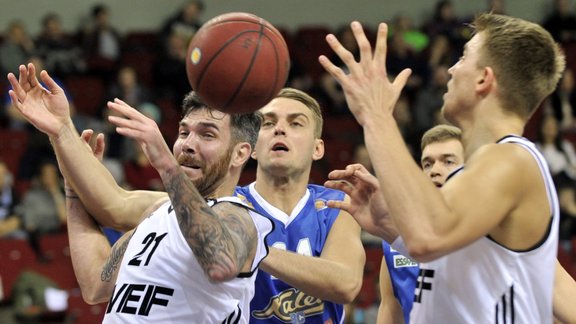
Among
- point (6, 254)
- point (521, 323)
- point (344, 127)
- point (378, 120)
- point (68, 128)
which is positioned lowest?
point (344, 127)

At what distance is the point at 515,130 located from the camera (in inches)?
128

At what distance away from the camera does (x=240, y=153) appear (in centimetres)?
394

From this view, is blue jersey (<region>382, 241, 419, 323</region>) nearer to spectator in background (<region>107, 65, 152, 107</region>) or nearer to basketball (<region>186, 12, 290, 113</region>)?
basketball (<region>186, 12, 290, 113</region>)

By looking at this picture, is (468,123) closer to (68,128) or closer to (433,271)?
(433,271)

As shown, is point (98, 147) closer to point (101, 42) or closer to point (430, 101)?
point (430, 101)

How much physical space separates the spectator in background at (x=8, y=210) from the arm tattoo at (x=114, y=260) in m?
6.57

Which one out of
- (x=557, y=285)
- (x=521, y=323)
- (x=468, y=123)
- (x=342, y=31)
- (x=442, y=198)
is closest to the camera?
(x=442, y=198)

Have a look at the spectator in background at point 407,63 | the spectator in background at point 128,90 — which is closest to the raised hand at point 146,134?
the spectator in background at point 128,90

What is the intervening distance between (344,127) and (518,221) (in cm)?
1051

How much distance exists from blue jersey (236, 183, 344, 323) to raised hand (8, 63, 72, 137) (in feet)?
3.84

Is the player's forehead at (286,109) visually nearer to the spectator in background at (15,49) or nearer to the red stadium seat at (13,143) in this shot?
the red stadium seat at (13,143)

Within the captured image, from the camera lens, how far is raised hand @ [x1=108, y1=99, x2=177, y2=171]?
3.20 metres

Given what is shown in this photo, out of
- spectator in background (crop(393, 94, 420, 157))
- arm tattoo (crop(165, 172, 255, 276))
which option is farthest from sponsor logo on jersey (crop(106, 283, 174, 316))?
spectator in background (crop(393, 94, 420, 157))

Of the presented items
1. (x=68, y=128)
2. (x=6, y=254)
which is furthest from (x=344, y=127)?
(x=68, y=128)
